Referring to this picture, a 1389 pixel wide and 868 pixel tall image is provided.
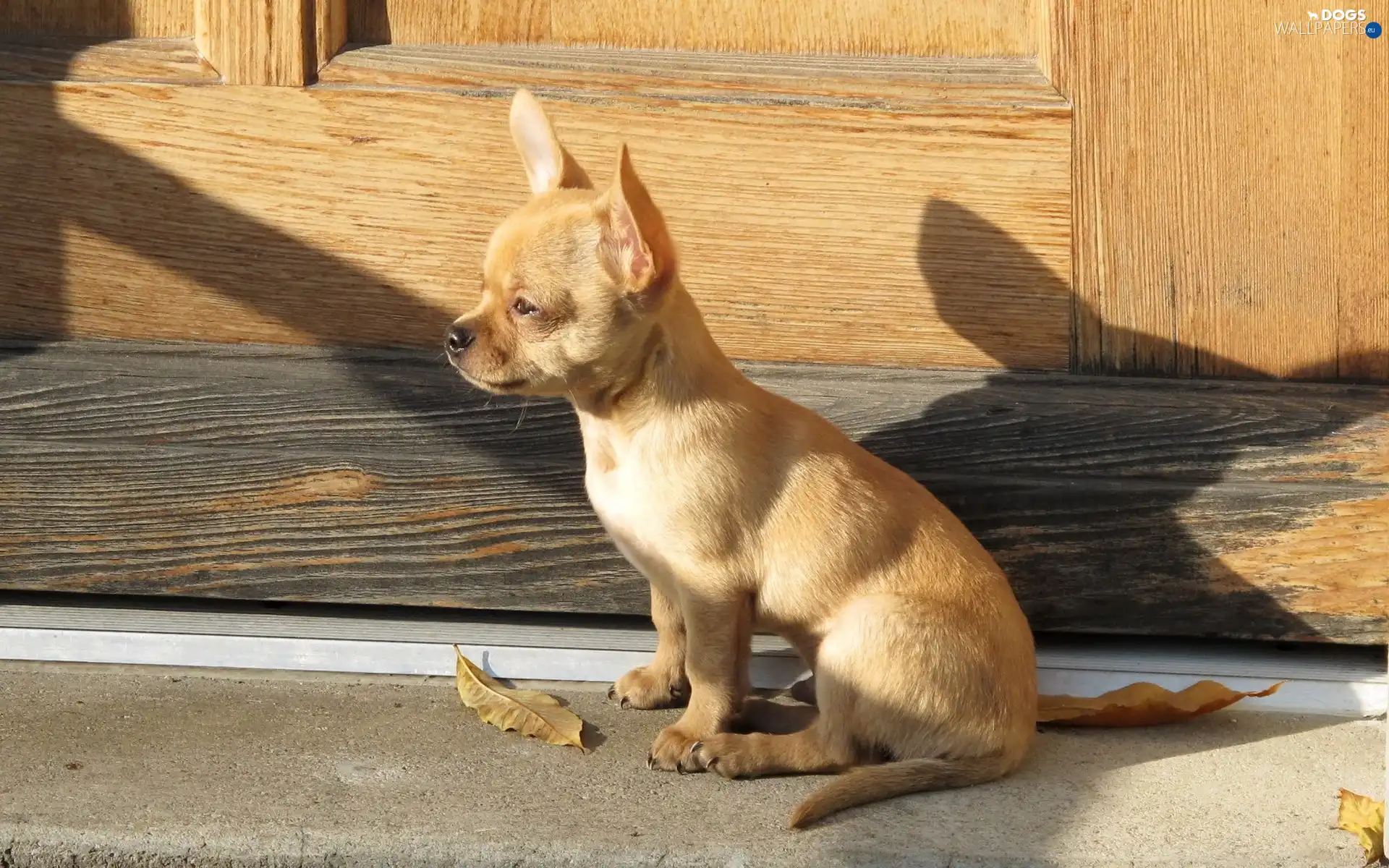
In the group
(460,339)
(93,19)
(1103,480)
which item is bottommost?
Answer: (1103,480)

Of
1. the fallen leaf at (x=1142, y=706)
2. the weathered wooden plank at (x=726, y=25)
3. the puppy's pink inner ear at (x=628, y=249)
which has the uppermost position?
the weathered wooden plank at (x=726, y=25)

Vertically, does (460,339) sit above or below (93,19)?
below

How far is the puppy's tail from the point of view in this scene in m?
2.23

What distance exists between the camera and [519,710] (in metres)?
2.73

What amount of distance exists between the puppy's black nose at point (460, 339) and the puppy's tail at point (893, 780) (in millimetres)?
1031

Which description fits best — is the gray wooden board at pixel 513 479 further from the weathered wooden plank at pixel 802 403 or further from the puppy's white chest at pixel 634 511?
the puppy's white chest at pixel 634 511

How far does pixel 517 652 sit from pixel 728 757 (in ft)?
2.52

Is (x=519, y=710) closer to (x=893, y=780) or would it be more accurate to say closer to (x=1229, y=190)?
(x=893, y=780)

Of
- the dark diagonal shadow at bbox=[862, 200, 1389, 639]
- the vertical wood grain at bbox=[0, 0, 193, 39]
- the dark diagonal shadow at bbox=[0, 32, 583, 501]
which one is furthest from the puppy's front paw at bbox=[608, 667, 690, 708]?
the vertical wood grain at bbox=[0, 0, 193, 39]

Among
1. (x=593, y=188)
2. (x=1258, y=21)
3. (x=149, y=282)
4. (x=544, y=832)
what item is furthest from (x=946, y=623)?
(x=149, y=282)

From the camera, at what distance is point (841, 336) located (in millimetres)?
3141

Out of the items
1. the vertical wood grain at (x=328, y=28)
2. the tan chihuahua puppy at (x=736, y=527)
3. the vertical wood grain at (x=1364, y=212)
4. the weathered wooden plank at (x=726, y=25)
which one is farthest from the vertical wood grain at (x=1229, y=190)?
the vertical wood grain at (x=328, y=28)

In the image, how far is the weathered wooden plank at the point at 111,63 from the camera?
305cm

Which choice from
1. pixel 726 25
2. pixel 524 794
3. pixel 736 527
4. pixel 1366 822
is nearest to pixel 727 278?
pixel 726 25
